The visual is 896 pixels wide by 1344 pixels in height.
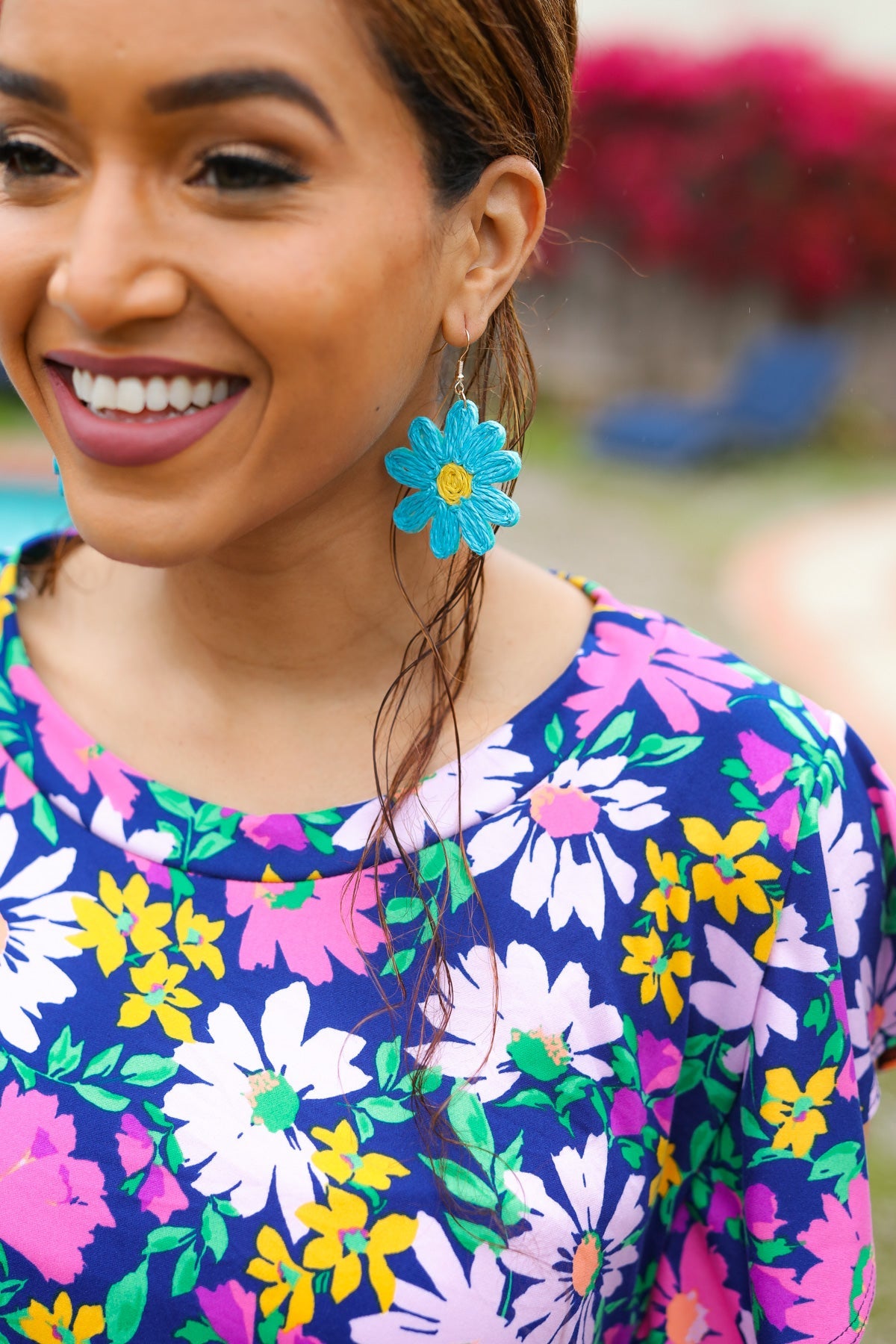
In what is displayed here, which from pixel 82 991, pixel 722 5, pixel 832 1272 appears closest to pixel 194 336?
pixel 82 991

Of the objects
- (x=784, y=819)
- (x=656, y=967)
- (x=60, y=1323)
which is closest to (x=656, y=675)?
(x=784, y=819)

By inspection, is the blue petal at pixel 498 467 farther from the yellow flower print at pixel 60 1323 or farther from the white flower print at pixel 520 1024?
the yellow flower print at pixel 60 1323

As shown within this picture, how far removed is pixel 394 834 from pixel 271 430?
16.4 inches

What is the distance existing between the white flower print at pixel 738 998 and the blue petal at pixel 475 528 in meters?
0.46

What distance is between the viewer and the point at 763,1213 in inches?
55.7

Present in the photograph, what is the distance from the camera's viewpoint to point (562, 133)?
142 centimetres

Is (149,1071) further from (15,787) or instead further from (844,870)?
(844,870)

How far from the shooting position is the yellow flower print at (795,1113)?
141 cm

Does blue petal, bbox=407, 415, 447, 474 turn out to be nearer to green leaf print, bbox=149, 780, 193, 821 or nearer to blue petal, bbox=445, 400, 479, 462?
blue petal, bbox=445, 400, 479, 462

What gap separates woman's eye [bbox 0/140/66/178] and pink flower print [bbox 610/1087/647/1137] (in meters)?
1.00

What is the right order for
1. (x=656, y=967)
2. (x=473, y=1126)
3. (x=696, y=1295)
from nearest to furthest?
(x=473, y=1126), (x=656, y=967), (x=696, y=1295)

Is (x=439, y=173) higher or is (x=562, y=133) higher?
(x=562, y=133)

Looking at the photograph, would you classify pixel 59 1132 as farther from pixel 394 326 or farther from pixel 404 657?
pixel 394 326

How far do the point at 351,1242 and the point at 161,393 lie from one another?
771mm
